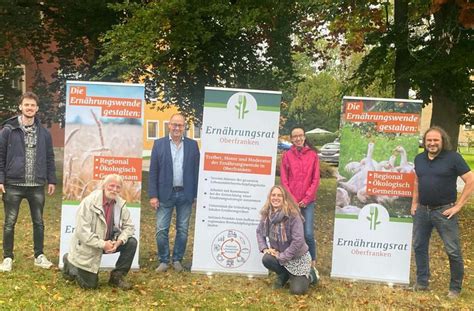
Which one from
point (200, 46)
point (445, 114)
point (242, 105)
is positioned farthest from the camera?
point (200, 46)

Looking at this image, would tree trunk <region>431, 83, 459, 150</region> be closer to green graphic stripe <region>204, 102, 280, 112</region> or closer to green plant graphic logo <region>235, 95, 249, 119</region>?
green graphic stripe <region>204, 102, 280, 112</region>

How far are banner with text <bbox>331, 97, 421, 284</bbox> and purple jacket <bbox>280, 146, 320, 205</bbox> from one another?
18.2 inches

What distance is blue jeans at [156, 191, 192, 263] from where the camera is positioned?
6.81m

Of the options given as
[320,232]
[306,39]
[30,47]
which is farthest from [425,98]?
[30,47]

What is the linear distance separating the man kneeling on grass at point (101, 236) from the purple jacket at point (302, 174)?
1971 millimetres

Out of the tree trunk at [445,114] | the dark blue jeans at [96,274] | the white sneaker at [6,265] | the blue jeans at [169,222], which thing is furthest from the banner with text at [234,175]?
the tree trunk at [445,114]

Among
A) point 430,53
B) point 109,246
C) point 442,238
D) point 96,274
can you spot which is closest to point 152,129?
point 430,53

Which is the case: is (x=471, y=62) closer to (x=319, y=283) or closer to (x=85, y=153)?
(x=319, y=283)

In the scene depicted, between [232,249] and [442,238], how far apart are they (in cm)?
250

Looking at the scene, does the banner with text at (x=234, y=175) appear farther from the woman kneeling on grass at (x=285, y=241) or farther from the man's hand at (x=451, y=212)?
the man's hand at (x=451, y=212)

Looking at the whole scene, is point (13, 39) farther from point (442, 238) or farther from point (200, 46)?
point (442, 238)

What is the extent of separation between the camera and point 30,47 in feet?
51.5

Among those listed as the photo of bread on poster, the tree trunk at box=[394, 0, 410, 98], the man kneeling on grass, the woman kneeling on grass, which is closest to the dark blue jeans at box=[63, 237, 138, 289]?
the man kneeling on grass

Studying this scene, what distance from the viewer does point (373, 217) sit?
6.80 meters
